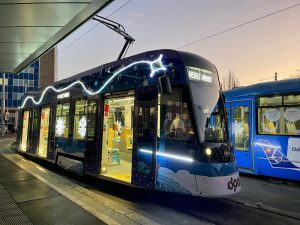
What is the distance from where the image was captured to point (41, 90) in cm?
1366

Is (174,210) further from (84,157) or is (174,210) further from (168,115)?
(84,157)

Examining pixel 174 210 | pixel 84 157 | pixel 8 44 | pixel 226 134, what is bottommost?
pixel 174 210

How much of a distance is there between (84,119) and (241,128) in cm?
539

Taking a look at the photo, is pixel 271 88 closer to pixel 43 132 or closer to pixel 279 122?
pixel 279 122

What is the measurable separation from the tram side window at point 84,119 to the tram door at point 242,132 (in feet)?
17.0

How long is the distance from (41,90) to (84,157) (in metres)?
5.88

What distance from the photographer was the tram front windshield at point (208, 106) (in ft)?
Result: 21.1

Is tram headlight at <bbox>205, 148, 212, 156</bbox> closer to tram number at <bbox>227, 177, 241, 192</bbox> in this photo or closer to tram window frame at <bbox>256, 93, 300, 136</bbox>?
tram number at <bbox>227, 177, 241, 192</bbox>

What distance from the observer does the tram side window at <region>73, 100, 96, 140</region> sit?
8883 mm

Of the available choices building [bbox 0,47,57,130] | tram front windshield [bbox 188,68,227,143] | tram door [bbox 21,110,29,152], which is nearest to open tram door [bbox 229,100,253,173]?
tram front windshield [bbox 188,68,227,143]

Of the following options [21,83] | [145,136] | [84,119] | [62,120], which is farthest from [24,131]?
[21,83]

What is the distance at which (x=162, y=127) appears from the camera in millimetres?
6754

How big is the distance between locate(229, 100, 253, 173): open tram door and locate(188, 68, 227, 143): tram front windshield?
3.90 m

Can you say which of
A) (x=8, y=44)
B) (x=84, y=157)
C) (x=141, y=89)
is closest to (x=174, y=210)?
(x=141, y=89)
